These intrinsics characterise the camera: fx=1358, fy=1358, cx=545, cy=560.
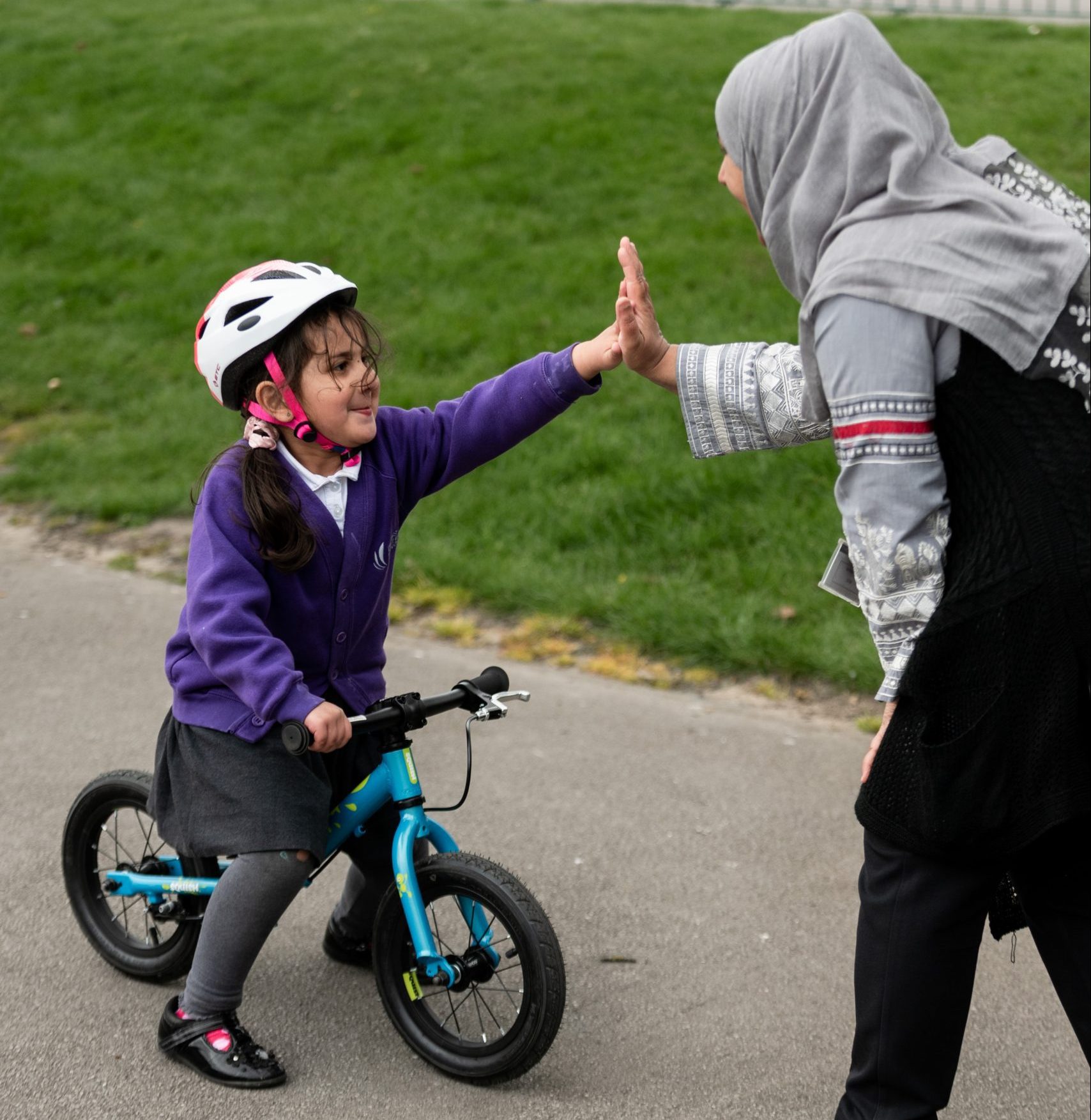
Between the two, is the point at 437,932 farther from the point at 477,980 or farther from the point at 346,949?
the point at 346,949

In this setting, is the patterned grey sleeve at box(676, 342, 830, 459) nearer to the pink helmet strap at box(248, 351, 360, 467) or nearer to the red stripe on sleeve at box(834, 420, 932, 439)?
the red stripe on sleeve at box(834, 420, 932, 439)

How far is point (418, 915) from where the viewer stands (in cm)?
286

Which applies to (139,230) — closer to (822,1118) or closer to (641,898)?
(641,898)

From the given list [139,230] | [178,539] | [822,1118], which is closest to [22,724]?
[178,539]

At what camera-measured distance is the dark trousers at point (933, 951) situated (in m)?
2.20

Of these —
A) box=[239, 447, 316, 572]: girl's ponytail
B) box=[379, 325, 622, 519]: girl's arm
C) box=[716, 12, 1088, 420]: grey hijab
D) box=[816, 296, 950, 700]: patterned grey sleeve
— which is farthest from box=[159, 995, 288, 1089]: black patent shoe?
box=[716, 12, 1088, 420]: grey hijab

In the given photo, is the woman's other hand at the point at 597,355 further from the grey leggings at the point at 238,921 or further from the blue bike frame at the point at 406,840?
the grey leggings at the point at 238,921

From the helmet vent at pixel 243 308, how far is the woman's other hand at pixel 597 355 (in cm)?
67

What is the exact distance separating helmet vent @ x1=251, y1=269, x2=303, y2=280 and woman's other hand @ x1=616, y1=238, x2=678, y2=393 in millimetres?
704

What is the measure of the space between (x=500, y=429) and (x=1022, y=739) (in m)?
1.40

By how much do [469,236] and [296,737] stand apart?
255 inches

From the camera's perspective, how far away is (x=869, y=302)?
6.64 ft

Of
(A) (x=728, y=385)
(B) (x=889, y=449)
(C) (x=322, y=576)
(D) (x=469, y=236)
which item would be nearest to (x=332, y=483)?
(C) (x=322, y=576)

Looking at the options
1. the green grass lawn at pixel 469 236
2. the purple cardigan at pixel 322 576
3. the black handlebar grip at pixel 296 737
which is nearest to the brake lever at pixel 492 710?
the purple cardigan at pixel 322 576
